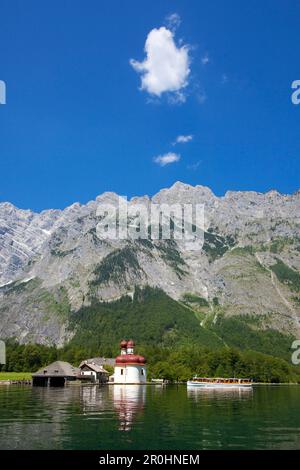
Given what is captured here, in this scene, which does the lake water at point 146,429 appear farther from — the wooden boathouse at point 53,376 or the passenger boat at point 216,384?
the wooden boathouse at point 53,376

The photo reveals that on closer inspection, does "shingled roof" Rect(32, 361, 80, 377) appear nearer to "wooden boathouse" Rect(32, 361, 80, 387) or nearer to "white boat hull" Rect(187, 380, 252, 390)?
"wooden boathouse" Rect(32, 361, 80, 387)

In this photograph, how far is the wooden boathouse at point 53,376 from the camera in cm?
16425

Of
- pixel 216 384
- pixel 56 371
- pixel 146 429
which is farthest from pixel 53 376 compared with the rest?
pixel 146 429

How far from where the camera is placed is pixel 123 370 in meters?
198

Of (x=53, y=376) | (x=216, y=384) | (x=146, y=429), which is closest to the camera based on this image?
(x=146, y=429)

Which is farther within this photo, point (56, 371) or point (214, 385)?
point (56, 371)

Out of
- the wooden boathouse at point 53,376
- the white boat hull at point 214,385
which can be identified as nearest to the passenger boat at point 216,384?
the white boat hull at point 214,385

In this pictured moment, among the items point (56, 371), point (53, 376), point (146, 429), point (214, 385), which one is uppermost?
point (146, 429)

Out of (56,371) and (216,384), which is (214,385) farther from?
(56,371)

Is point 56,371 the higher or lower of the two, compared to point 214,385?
higher

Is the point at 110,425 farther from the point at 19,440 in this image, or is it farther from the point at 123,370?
the point at 123,370

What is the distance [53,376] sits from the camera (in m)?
165
